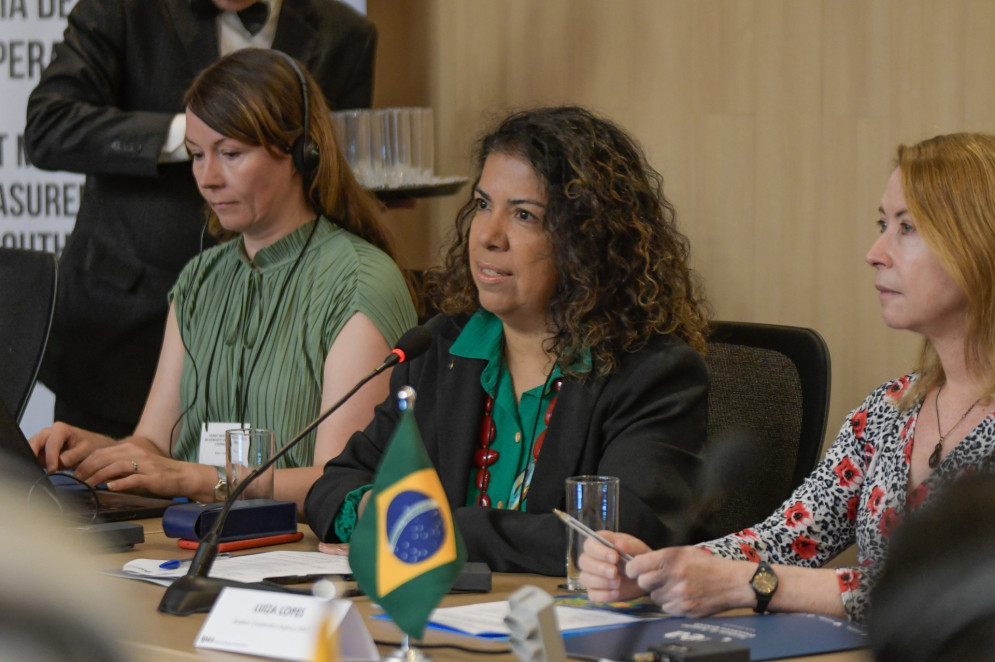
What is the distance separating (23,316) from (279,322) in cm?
59

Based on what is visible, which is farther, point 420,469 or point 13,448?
point 13,448

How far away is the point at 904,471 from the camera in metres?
1.78

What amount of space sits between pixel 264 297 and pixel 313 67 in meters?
0.79

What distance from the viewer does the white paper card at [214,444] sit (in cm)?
224

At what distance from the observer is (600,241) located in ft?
6.66

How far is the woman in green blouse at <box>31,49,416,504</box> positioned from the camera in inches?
96.7

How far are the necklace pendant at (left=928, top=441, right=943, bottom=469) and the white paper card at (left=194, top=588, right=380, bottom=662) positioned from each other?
3.15 ft

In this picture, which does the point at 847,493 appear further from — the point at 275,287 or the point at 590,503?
the point at 275,287

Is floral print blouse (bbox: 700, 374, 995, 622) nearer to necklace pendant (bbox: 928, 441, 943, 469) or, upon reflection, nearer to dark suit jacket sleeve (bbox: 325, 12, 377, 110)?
necklace pendant (bbox: 928, 441, 943, 469)

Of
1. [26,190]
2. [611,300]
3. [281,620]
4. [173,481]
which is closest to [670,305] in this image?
[611,300]

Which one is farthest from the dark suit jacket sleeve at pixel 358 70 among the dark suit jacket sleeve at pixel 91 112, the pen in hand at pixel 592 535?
the pen in hand at pixel 592 535

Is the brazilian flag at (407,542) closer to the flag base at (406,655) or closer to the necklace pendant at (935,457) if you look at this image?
the flag base at (406,655)

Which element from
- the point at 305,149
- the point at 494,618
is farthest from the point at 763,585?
the point at 305,149

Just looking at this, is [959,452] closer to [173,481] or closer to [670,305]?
[670,305]
